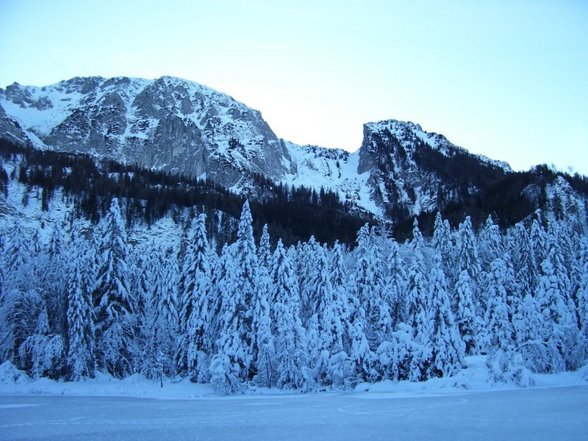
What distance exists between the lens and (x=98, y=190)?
142m

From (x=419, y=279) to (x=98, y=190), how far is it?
124506 millimetres

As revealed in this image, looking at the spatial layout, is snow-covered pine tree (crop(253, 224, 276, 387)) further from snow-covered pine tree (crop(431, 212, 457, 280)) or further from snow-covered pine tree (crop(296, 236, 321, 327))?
snow-covered pine tree (crop(431, 212, 457, 280))

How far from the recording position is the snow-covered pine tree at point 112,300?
40.3 metres

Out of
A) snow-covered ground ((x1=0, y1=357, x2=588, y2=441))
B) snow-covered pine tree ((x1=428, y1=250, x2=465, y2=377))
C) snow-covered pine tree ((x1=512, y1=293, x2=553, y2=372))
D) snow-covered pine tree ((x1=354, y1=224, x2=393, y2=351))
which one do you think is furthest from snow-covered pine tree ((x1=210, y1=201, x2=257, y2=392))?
snow-covered pine tree ((x1=512, y1=293, x2=553, y2=372))

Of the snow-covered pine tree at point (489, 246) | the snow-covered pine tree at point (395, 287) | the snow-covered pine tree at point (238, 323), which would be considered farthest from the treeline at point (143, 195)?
the snow-covered pine tree at point (238, 323)

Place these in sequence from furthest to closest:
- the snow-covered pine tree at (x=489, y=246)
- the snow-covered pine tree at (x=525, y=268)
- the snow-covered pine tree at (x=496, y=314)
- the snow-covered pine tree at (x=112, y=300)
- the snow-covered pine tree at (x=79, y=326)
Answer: the snow-covered pine tree at (x=489, y=246)
the snow-covered pine tree at (x=525, y=268)
the snow-covered pine tree at (x=496, y=314)
the snow-covered pine tree at (x=112, y=300)
the snow-covered pine tree at (x=79, y=326)

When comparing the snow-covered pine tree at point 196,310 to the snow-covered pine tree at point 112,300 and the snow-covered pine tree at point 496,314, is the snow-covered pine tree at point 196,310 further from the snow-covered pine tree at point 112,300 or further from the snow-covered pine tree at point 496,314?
the snow-covered pine tree at point 496,314

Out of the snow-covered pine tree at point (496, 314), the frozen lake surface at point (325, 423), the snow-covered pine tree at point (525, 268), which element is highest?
the snow-covered pine tree at point (525, 268)

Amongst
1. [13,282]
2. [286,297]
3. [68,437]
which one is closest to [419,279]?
[286,297]

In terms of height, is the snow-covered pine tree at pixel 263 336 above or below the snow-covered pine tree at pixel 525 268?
below

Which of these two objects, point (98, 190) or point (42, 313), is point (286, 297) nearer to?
point (42, 313)

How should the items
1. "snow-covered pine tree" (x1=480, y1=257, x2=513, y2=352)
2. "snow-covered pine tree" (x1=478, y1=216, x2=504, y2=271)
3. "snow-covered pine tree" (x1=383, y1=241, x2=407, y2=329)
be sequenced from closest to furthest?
"snow-covered pine tree" (x1=480, y1=257, x2=513, y2=352) → "snow-covered pine tree" (x1=383, y1=241, x2=407, y2=329) → "snow-covered pine tree" (x1=478, y1=216, x2=504, y2=271)

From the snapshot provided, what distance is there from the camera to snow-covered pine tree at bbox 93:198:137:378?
1586 inches

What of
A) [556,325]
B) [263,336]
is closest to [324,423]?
[263,336]
